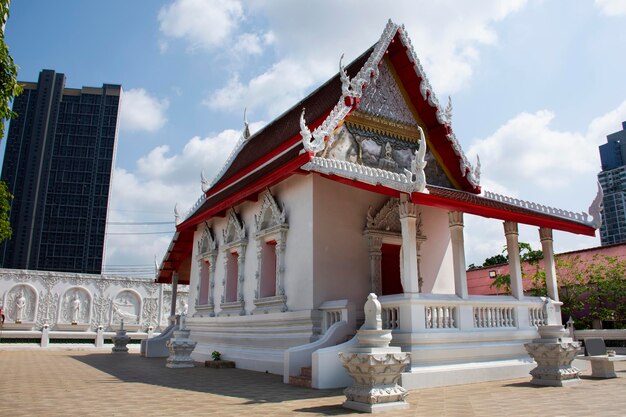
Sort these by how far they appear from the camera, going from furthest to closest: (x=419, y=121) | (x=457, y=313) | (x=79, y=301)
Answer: (x=79, y=301)
(x=419, y=121)
(x=457, y=313)

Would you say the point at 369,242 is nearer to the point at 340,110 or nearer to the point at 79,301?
the point at 340,110

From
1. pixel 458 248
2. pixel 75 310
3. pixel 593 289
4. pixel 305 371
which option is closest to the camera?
pixel 305 371

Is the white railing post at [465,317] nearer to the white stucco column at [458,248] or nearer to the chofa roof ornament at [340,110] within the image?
the white stucco column at [458,248]

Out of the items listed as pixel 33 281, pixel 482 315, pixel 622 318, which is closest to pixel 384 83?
pixel 482 315

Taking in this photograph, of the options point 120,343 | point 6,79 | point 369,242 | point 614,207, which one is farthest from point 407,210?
point 614,207

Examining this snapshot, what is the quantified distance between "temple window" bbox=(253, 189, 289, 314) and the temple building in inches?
1.2

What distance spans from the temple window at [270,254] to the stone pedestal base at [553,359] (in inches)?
170

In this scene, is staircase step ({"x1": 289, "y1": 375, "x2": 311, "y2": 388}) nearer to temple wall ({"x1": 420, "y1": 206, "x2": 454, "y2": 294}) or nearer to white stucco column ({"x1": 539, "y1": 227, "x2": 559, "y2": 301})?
temple wall ({"x1": 420, "y1": 206, "x2": 454, "y2": 294})

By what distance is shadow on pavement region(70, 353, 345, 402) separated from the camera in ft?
20.4

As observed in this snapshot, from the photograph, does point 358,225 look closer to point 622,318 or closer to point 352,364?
point 352,364

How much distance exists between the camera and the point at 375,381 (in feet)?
17.3

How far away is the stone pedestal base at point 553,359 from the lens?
6.99 metres

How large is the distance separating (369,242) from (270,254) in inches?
89.2

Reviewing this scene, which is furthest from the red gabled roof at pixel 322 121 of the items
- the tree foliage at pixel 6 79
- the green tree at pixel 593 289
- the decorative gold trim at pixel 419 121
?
the green tree at pixel 593 289
